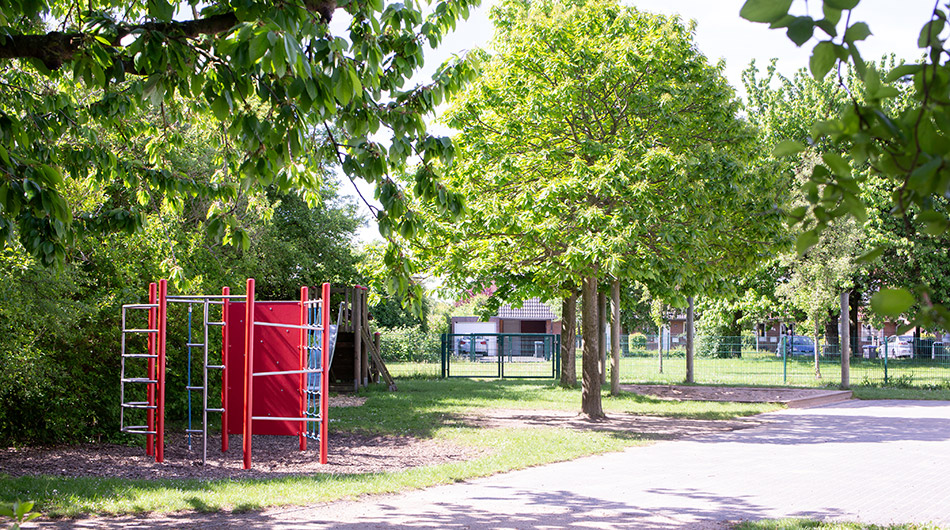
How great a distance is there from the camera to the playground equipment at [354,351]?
2095 centimetres

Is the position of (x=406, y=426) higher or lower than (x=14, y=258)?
lower

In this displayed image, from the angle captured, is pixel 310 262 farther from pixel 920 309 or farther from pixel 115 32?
pixel 920 309

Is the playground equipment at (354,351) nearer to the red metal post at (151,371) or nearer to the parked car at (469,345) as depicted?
the parked car at (469,345)

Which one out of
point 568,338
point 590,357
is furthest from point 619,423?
point 568,338

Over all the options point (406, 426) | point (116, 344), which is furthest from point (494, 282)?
point (116, 344)

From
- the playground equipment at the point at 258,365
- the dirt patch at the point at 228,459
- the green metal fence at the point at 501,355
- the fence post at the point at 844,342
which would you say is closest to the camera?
the dirt patch at the point at 228,459

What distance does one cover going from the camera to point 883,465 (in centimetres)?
998

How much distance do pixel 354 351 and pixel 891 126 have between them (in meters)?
20.6

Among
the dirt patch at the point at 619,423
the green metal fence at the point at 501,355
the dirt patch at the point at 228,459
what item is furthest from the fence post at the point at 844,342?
the dirt patch at the point at 228,459

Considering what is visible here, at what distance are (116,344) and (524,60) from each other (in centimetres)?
836

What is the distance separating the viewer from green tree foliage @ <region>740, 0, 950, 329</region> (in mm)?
1147

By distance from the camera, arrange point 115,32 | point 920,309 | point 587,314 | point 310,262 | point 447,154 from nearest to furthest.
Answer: point 920,309 < point 115,32 < point 447,154 < point 587,314 < point 310,262

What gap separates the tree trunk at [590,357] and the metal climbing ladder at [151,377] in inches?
300

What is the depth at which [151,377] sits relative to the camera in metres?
11.3
